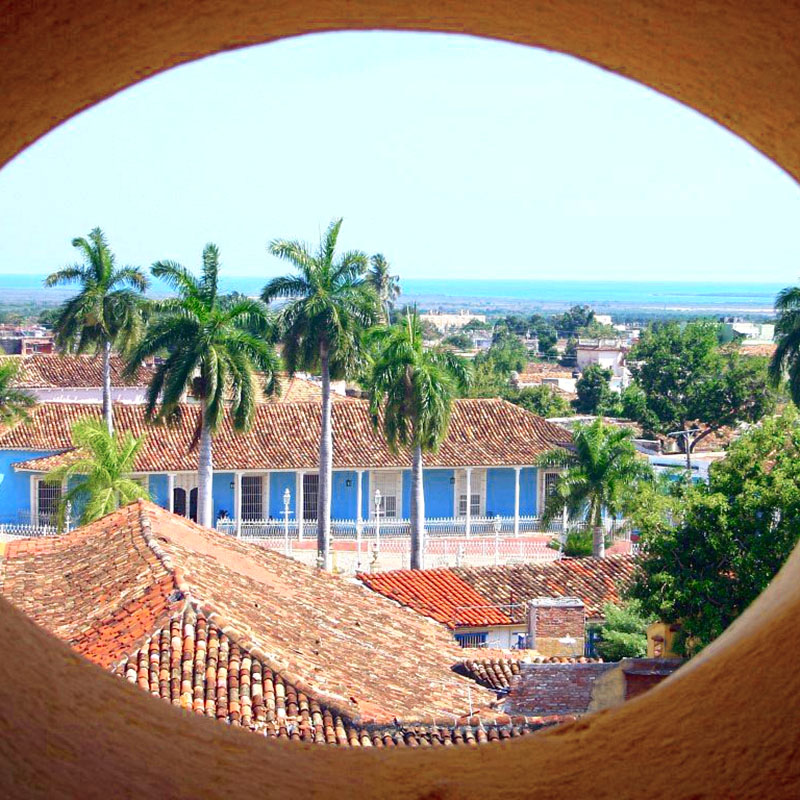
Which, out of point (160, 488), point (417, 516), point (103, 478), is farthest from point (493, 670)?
point (160, 488)

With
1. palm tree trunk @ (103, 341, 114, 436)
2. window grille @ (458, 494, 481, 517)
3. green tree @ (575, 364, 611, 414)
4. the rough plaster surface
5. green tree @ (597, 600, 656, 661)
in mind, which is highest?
the rough plaster surface

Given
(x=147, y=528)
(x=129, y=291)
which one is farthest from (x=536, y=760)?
(x=129, y=291)

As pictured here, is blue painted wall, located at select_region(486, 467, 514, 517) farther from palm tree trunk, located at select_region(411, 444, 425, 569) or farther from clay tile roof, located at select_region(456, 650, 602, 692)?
clay tile roof, located at select_region(456, 650, 602, 692)

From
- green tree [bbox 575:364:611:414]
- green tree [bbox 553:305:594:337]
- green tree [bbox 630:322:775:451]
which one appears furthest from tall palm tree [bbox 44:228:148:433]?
green tree [bbox 553:305:594:337]

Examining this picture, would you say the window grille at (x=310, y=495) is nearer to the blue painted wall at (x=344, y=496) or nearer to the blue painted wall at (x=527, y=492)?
the blue painted wall at (x=344, y=496)

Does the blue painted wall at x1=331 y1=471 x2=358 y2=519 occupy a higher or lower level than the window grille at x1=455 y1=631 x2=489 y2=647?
higher

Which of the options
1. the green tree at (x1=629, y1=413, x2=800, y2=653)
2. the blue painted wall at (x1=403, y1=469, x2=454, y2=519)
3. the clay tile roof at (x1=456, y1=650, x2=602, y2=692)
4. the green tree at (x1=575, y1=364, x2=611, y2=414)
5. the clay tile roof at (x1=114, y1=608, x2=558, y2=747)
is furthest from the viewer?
the green tree at (x1=575, y1=364, x2=611, y2=414)
